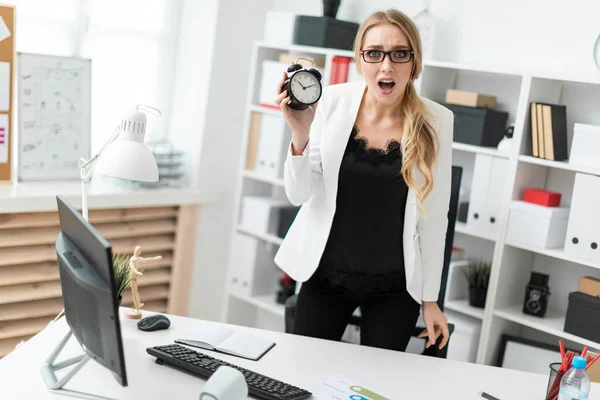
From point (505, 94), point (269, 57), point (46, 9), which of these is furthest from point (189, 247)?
point (505, 94)

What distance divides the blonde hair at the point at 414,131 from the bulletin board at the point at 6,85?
67.6 inches

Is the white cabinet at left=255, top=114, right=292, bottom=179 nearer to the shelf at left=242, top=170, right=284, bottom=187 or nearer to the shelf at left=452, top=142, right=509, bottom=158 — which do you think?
the shelf at left=242, top=170, right=284, bottom=187

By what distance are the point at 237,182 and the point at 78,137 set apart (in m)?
0.88

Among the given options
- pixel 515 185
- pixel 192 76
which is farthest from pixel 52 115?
pixel 515 185

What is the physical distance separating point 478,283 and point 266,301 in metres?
1.18

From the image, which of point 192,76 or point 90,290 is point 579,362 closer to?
point 90,290

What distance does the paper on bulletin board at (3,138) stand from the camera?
3330 millimetres

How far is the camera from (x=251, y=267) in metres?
3.94

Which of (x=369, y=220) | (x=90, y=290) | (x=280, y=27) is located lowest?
(x=90, y=290)

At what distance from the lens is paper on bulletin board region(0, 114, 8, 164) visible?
10.9 feet

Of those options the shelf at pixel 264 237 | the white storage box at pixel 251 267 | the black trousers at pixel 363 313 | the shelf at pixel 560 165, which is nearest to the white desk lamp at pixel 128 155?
the black trousers at pixel 363 313

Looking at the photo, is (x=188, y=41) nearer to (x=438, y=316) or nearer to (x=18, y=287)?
(x=18, y=287)

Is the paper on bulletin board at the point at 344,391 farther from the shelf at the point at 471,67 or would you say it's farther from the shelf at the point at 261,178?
the shelf at the point at 261,178

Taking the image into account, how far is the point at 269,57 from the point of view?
3.95m
